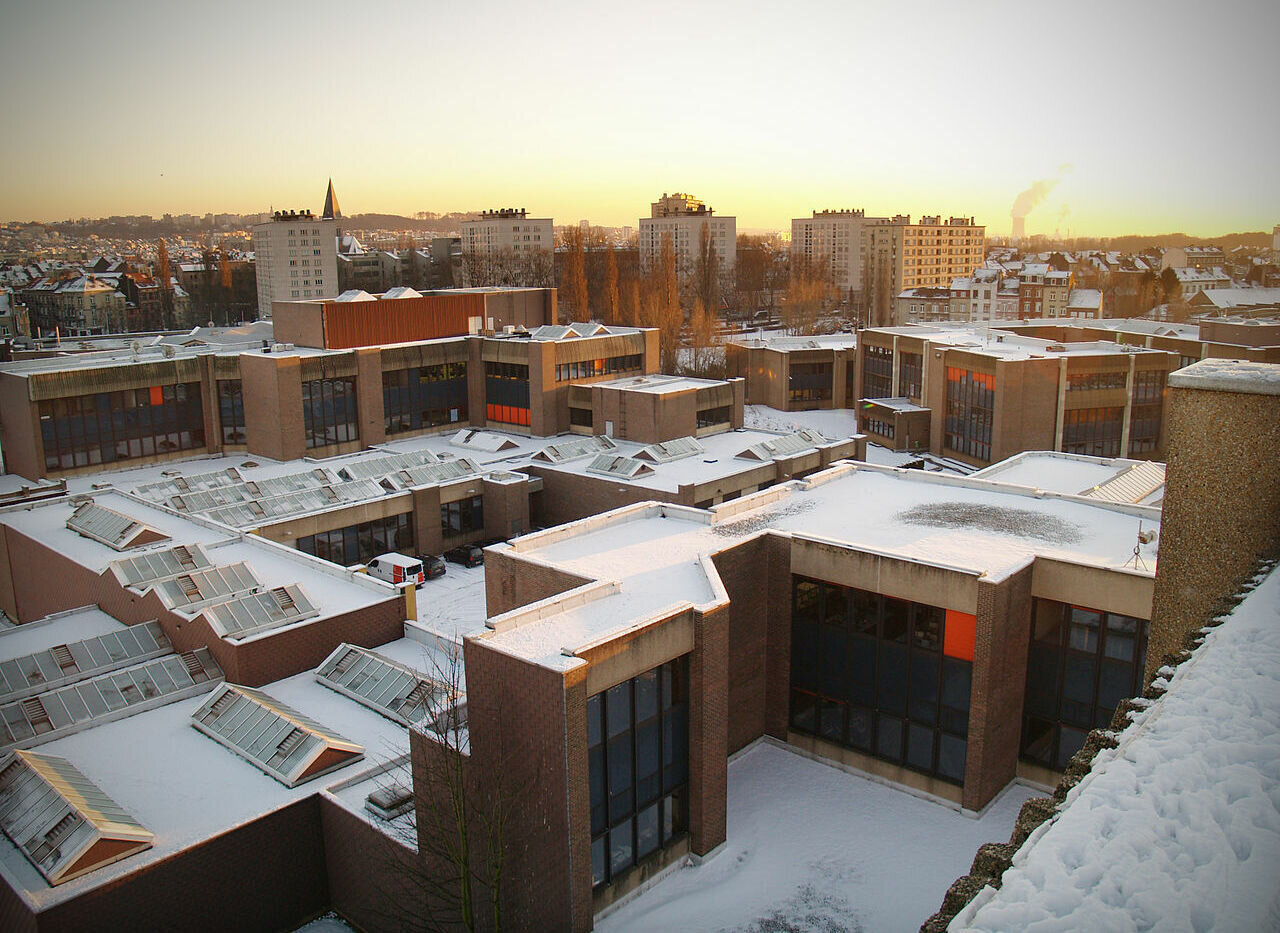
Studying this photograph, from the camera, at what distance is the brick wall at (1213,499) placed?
1116 centimetres

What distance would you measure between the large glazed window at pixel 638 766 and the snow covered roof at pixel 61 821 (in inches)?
297

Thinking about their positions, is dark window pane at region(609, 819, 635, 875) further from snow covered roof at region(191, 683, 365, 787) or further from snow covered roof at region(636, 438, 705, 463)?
snow covered roof at region(636, 438, 705, 463)

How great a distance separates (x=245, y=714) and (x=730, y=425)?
106 ft

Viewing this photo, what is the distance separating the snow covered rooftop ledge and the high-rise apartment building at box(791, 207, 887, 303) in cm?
15143

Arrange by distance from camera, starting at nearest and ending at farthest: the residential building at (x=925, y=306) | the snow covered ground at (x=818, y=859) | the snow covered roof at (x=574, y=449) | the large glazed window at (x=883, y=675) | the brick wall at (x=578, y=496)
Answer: the snow covered ground at (x=818, y=859)
the large glazed window at (x=883, y=675)
the brick wall at (x=578, y=496)
the snow covered roof at (x=574, y=449)
the residential building at (x=925, y=306)

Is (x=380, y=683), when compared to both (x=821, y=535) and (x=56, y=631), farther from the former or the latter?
(x=821, y=535)

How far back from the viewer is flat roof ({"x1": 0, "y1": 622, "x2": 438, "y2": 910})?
15195 millimetres

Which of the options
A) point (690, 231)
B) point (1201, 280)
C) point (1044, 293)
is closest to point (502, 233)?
point (690, 231)

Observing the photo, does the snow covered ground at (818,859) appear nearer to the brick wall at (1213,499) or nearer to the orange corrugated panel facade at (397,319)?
the brick wall at (1213,499)

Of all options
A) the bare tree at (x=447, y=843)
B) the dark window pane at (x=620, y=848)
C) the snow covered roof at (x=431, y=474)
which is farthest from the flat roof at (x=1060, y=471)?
the bare tree at (x=447, y=843)

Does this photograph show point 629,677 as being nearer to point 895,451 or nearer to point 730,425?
point 730,425

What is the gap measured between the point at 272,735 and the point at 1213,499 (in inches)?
656

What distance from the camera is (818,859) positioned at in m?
18.0

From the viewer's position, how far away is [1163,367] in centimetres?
5056
